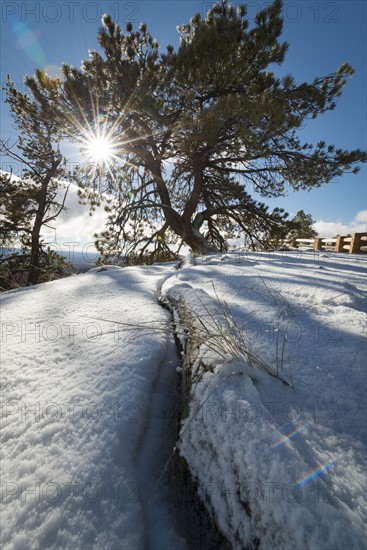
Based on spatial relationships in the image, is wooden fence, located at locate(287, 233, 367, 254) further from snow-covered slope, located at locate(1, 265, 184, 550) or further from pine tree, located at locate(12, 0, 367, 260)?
snow-covered slope, located at locate(1, 265, 184, 550)

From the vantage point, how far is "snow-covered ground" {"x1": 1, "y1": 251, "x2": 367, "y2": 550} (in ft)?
1.73

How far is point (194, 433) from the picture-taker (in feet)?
2.45

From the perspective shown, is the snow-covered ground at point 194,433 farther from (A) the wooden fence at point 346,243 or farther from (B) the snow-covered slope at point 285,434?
(A) the wooden fence at point 346,243

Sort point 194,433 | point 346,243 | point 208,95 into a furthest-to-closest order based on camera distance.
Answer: point 346,243 → point 208,95 → point 194,433

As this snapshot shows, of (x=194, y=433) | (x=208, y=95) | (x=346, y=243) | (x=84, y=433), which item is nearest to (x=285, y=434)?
(x=194, y=433)

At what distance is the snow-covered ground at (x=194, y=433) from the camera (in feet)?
1.73

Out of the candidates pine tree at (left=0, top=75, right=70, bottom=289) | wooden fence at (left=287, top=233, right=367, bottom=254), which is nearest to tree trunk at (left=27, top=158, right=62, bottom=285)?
pine tree at (left=0, top=75, right=70, bottom=289)

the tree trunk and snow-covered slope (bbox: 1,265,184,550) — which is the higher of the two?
the tree trunk

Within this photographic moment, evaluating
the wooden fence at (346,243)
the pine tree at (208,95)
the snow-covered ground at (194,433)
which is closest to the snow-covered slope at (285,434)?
the snow-covered ground at (194,433)

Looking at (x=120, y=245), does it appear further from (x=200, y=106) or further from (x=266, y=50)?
(x=266, y=50)

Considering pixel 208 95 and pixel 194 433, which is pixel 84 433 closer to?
pixel 194 433

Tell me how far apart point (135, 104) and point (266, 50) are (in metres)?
3.35

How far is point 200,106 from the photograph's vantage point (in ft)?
20.2

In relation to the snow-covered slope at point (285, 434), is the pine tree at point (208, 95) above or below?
above
